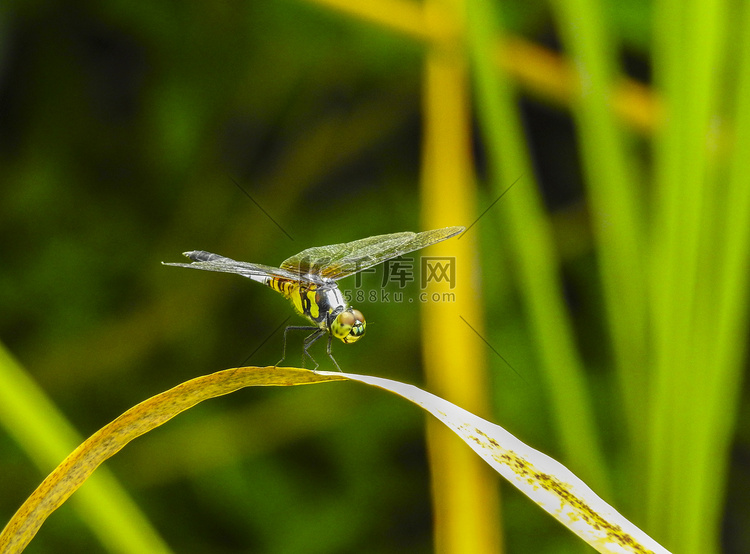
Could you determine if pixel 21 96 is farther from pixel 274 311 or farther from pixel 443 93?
pixel 443 93

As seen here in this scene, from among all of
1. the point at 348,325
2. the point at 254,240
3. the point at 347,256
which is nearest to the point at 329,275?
the point at 347,256

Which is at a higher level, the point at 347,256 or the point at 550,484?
the point at 347,256

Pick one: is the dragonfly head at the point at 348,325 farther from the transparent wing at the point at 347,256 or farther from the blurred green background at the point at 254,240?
the blurred green background at the point at 254,240

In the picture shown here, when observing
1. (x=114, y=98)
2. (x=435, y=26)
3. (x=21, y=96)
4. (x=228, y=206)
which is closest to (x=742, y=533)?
(x=435, y=26)

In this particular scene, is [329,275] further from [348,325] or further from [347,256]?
[348,325]

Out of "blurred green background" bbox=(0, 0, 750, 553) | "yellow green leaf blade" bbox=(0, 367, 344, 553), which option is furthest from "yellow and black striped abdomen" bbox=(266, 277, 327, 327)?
"yellow green leaf blade" bbox=(0, 367, 344, 553)

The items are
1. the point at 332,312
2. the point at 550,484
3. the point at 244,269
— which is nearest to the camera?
the point at 550,484

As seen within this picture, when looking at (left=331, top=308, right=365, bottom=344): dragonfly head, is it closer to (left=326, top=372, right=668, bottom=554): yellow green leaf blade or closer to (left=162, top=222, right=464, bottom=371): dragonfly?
(left=162, top=222, right=464, bottom=371): dragonfly
